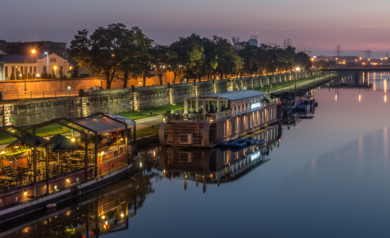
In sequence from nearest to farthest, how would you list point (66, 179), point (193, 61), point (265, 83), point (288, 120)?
point (66, 179), point (288, 120), point (193, 61), point (265, 83)

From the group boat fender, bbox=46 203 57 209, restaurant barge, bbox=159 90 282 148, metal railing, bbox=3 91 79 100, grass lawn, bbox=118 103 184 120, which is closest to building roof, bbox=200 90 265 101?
restaurant barge, bbox=159 90 282 148

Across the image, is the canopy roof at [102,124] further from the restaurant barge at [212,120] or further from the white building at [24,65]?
the white building at [24,65]

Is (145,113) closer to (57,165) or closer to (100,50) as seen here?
(100,50)

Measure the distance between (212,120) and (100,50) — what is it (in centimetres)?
4341

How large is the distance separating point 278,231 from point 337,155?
88.5 ft

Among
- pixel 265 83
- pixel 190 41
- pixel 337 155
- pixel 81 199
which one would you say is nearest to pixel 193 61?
pixel 190 41

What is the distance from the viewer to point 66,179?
113 ft

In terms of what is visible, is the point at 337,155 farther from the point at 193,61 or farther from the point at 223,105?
the point at 193,61

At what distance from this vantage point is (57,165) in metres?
35.8

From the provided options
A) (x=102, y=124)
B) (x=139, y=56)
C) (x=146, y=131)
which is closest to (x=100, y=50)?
(x=139, y=56)

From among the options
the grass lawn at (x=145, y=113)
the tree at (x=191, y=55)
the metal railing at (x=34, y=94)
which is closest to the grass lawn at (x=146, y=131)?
the grass lawn at (x=145, y=113)

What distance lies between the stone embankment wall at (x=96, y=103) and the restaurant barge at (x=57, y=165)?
22.8m

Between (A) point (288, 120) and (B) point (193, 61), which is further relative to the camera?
(B) point (193, 61)

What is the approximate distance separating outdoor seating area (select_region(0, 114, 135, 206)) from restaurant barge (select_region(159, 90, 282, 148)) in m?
11.5
